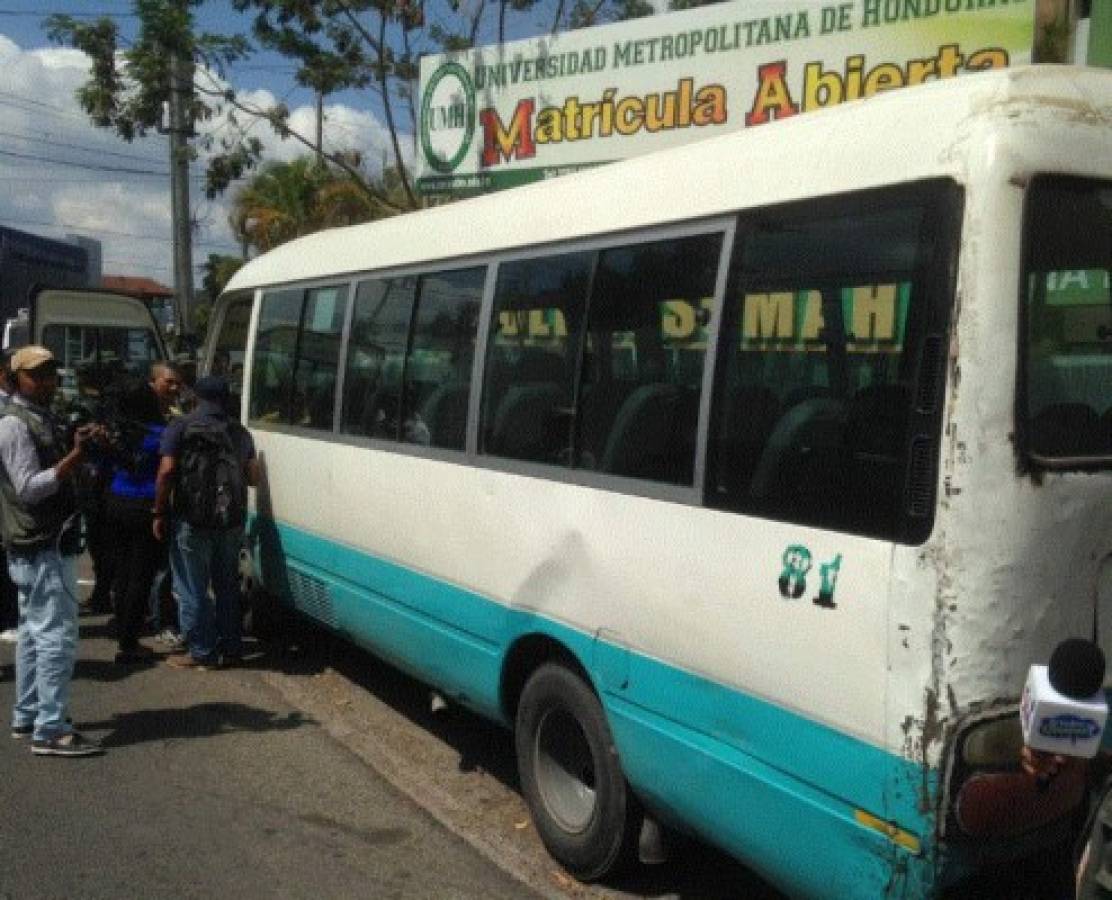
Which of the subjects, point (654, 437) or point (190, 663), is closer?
point (654, 437)

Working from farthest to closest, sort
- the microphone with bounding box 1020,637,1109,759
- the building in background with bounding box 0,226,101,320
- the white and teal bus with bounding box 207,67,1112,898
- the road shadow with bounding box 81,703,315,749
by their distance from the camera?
1. the building in background with bounding box 0,226,101,320
2. the road shadow with bounding box 81,703,315,749
3. the white and teal bus with bounding box 207,67,1112,898
4. the microphone with bounding box 1020,637,1109,759

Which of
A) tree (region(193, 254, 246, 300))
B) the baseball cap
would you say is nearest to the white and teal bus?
the baseball cap


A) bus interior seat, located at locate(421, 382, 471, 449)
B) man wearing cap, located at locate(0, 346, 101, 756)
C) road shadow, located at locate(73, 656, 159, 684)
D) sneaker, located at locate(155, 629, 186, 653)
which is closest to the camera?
bus interior seat, located at locate(421, 382, 471, 449)

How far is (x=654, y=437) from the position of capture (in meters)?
3.74

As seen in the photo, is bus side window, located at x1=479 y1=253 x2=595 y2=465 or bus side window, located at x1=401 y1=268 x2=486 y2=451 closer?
bus side window, located at x1=479 y1=253 x2=595 y2=465

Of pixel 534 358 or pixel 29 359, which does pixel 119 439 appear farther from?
pixel 534 358

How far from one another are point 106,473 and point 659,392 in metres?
4.43

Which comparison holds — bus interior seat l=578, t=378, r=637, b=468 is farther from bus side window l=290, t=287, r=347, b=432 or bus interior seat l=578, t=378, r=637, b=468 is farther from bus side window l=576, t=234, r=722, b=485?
bus side window l=290, t=287, r=347, b=432

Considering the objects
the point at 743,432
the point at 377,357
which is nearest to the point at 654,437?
the point at 743,432

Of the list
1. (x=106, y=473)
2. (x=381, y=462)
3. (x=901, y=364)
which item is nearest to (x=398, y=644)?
(x=381, y=462)

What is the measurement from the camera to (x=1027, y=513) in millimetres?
2664

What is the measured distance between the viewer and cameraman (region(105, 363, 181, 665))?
269 inches

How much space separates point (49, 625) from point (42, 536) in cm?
42

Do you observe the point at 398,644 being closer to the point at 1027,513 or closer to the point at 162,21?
the point at 1027,513
